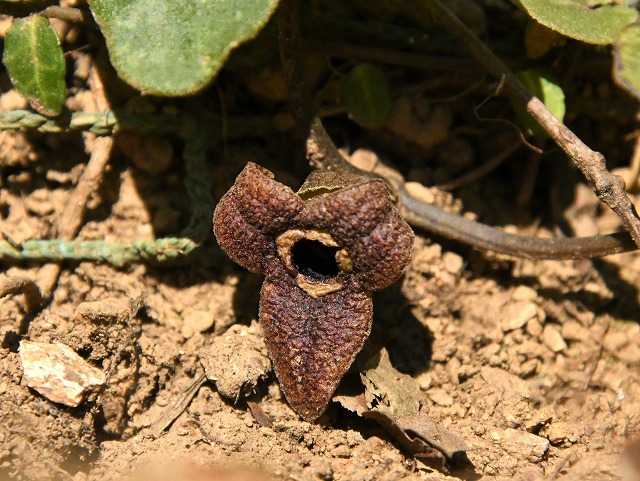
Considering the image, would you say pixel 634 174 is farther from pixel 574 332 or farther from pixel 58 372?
pixel 58 372

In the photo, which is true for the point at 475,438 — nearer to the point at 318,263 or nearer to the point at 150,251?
the point at 318,263

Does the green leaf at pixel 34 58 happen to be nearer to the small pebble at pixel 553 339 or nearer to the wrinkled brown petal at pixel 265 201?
the wrinkled brown petal at pixel 265 201

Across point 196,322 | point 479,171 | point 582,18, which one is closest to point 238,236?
point 196,322

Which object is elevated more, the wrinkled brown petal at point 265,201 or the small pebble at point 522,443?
the wrinkled brown petal at point 265,201

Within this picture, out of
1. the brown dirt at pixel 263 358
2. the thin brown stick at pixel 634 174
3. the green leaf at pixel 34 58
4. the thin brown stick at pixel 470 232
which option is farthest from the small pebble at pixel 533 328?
the green leaf at pixel 34 58

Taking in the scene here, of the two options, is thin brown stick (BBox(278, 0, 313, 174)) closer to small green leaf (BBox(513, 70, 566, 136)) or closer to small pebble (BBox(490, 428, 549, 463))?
small green leaf (BBox(513, 70, 566, 136))

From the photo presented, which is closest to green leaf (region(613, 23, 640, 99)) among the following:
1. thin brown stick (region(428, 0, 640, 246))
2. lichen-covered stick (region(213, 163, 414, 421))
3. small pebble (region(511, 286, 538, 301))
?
thin brown stick (region(428, 0, 640, 246))

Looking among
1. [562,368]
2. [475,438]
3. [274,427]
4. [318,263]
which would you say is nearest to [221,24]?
[318,263]
